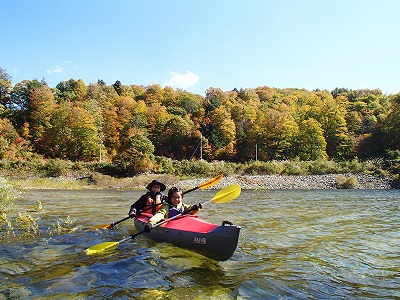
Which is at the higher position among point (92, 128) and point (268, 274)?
point (92, 128)

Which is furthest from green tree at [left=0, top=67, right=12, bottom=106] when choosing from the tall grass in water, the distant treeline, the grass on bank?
the tall grass in water

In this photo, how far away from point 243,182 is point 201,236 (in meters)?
25.6

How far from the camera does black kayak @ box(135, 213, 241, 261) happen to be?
5.00m

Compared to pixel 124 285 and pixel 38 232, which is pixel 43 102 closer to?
pixel 38 232

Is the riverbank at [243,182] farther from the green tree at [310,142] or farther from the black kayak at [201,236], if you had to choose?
the black kayak at [201,236]

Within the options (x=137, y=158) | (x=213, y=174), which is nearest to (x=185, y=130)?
(x=137, y=158)

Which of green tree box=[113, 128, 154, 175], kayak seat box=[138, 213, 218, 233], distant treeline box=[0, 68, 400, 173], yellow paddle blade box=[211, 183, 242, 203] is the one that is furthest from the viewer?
distant treeline box=[0, 68, 400, 173]

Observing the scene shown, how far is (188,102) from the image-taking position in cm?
6625

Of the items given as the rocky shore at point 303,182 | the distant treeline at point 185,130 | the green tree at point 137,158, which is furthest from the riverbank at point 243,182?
the distant treeline at point 185,130

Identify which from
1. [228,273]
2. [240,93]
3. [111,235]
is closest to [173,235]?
[228,273]

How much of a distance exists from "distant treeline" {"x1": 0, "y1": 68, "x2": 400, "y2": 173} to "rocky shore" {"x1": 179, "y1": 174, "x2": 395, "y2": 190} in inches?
374

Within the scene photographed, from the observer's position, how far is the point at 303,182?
29.8m

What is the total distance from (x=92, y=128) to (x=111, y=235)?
39.0 meters

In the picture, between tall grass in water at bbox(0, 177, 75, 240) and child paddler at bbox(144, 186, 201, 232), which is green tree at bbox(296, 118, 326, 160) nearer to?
tall grass in water at bbox(0, 177, 75, 240)
